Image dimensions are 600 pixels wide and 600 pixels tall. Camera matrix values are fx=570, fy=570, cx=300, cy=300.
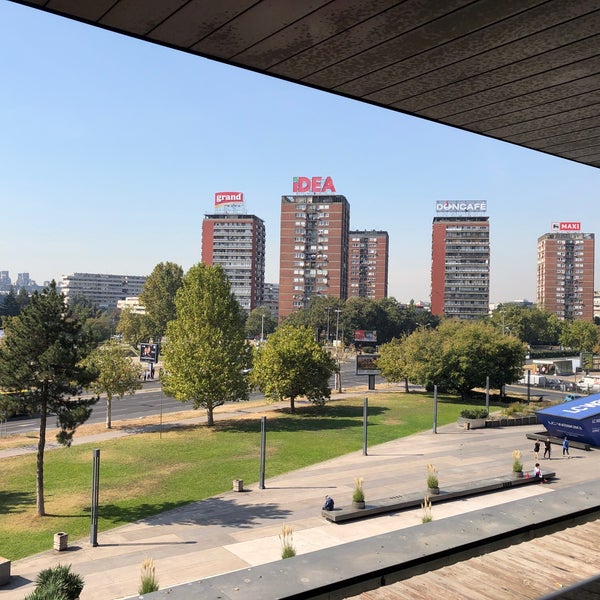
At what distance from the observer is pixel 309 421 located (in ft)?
137

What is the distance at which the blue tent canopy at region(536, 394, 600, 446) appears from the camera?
35.1 meters

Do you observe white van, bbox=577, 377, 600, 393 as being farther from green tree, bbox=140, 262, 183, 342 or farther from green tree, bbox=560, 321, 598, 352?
green tree, bbox=140, 262, 183, 342

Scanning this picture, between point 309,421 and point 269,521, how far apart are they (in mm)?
20372

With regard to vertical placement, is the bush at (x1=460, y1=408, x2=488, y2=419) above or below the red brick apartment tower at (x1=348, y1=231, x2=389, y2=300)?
below

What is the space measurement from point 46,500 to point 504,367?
43270 millimetres

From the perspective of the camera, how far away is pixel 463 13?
352 cm

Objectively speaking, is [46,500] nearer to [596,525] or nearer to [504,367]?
[596,525]

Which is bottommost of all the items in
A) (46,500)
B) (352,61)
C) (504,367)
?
(46,500)

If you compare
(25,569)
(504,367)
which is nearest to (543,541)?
(25,569)

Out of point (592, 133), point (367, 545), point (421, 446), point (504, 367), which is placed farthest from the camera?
point (504, 367)

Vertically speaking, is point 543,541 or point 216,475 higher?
point 543,541

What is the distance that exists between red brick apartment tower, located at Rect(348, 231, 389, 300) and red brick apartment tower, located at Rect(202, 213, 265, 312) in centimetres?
4030

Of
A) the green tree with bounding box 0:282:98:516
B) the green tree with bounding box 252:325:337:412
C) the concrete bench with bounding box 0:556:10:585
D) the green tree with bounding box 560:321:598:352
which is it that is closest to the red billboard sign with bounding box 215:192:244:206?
the green tree with bounding box 560:321:598:352

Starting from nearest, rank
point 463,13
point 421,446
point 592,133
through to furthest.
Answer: point 463,13, point 592,133, point 421,446
